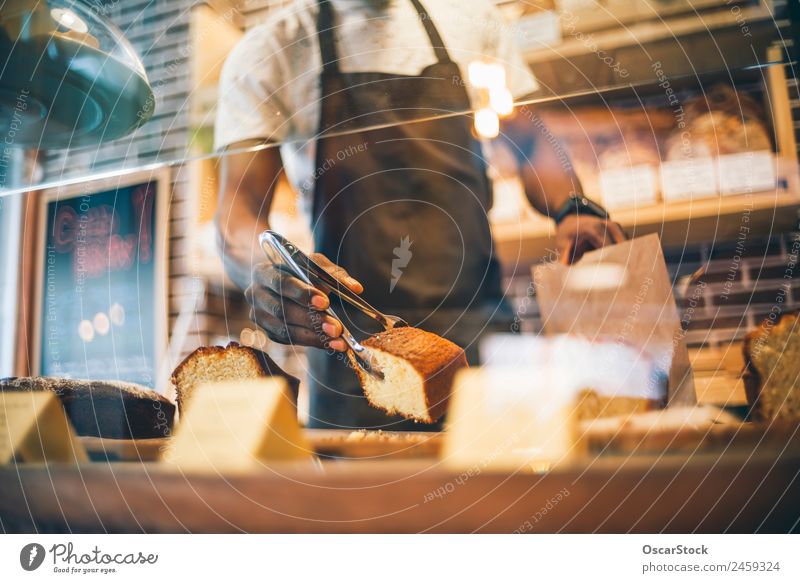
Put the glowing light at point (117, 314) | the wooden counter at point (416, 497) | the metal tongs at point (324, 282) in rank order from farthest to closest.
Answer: the glowing light at point (117, 314)
the metal tongs at point (324, 282)
the wooden counter at point (416, 497)

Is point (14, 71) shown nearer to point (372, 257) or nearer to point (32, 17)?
point (32, 17)

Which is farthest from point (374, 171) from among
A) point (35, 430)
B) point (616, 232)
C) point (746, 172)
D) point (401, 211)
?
point (35, 430)

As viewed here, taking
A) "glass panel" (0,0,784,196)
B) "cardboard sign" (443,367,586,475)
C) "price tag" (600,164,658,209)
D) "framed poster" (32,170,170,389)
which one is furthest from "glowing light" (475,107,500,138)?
"framed poster" (32,170,170,389)

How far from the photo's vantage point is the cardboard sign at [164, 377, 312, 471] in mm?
696

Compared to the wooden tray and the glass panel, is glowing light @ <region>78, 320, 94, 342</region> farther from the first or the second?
the wooden tray

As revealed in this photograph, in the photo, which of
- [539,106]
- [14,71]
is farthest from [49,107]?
[539,106]

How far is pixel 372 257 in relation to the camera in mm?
695

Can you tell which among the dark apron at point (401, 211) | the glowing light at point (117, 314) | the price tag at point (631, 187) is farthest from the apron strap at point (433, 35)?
the glowing light at point (117, 314)

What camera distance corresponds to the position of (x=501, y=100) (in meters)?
0.67

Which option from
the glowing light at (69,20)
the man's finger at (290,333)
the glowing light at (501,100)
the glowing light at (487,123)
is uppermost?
the glowing light at (69,20)

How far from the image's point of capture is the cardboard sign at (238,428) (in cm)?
70

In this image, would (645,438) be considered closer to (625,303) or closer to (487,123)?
(625,303)

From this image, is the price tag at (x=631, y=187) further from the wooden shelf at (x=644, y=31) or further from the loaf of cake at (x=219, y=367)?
the loaf of cake at (x=219, y=367)

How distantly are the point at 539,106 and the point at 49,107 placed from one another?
62cm
